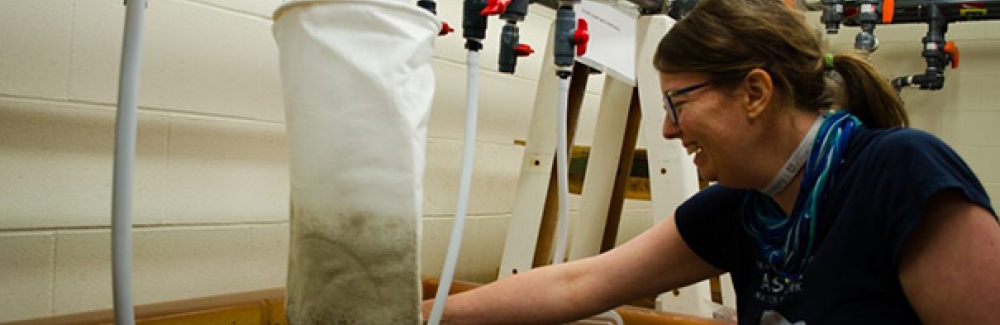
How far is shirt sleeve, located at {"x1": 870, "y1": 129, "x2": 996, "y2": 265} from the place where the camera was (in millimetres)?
741

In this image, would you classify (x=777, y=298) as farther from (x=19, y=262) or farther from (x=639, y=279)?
(x=19, y=262)

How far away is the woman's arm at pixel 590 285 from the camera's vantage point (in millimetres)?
1098

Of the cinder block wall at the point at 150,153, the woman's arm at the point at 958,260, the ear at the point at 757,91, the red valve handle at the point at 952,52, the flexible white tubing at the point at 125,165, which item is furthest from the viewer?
the red valve handle at the point at 952,52

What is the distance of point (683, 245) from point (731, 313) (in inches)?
18.1

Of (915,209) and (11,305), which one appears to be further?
(11,305)

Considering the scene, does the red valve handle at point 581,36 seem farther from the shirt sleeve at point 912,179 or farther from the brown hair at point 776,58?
the shirt sleeve at point 912,179

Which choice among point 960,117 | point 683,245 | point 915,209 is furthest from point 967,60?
point 915,209

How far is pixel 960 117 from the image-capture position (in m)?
2.87

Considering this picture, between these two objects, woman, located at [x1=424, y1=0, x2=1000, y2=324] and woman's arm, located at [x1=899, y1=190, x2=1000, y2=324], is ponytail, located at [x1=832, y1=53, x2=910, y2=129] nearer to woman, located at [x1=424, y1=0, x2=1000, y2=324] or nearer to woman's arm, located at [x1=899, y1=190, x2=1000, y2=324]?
woman, located at [x1=424, y1=0, x2=1000, y2=324]

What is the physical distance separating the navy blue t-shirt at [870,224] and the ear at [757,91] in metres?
0.10

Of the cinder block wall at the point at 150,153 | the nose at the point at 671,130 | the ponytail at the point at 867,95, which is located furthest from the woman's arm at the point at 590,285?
the cinder block wall at the point at 150,153

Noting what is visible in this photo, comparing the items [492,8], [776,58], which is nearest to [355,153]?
[492,8]

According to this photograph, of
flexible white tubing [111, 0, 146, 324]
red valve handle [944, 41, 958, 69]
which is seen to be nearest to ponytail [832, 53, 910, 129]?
flexible white tubing [111, 0, 146, 324]

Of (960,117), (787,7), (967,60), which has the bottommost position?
(960,117)
